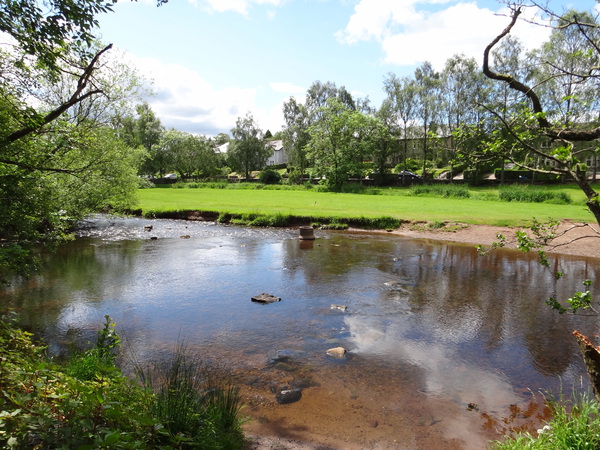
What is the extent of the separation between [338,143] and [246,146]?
22.7 metres

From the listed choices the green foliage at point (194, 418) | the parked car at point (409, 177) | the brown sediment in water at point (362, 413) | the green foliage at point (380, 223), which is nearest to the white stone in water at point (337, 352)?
the brown sediment in water at point (362, 413)

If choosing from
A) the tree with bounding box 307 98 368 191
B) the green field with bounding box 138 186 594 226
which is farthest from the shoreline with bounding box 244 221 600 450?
the tree with bounding box 307 98 368 191

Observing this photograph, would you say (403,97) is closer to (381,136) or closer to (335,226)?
(381,136)

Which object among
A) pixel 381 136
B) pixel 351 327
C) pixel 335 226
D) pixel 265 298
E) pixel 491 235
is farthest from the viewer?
pixel 381 136

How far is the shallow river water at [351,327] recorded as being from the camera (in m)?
6.44

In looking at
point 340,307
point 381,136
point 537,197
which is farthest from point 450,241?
point 381,136

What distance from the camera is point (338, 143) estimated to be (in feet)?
189

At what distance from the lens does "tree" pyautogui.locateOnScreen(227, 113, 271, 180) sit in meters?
73.9

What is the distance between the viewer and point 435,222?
26172mm

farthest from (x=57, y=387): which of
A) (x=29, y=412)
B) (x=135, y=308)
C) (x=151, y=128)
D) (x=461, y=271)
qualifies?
(x=151, y=128)

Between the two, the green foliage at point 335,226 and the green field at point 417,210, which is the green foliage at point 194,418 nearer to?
the green foliage at point 335,226

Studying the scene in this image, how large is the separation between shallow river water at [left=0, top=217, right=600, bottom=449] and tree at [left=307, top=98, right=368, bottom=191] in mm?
36260

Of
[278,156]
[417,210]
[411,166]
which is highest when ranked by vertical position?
[278,156]

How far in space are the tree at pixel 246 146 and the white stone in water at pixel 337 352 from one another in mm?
67562
